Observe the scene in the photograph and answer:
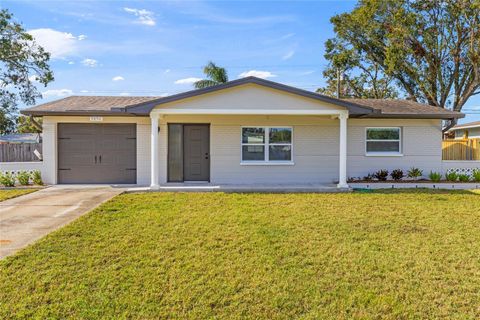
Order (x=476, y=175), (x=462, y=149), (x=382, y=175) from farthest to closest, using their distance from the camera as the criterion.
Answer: (x=462, y=149) < (x=476, y=175) < (x=382, y=175)

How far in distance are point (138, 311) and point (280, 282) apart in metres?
1.71

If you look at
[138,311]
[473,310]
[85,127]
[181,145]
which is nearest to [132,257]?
[138,311]

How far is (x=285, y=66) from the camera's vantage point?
30.3 meters

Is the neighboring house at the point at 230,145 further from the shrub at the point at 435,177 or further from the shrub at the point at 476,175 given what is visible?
the shrub at the point at 476,175

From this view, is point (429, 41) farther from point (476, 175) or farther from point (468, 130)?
point (476, 175)

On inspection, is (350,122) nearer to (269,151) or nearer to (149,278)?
(269,151)

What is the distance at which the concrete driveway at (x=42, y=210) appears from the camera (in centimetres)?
603

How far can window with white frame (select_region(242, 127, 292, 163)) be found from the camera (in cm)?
1301

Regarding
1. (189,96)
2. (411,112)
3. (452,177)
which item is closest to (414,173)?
(452,177)

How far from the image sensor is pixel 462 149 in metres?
16.9

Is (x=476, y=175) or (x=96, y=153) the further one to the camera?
(x=476, y=175)

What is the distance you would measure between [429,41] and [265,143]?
16.5m

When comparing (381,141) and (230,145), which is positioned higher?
(381,141)

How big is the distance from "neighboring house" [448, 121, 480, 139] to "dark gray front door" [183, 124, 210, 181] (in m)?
24.2
